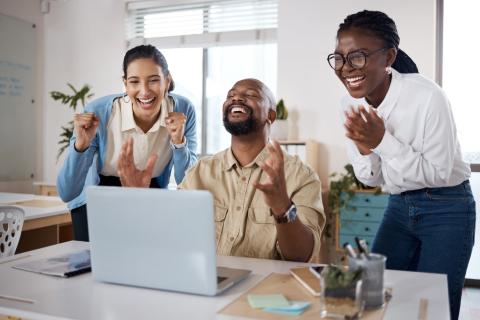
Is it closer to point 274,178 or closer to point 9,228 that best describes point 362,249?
point 274,178

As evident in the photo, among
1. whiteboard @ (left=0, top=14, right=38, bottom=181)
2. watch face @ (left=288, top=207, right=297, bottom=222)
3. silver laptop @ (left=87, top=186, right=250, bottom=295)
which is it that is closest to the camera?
silver laptop @ (left=87, top=186, right=250, bottom=295)

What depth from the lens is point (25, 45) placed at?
16.6 ft

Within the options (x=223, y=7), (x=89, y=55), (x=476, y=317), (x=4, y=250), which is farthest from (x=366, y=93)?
(x=89, y=55)

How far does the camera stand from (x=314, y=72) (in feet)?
13.9

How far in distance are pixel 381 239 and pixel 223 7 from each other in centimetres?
344

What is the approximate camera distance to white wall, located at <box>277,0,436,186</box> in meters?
4.16

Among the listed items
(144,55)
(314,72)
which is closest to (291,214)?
(144,55)

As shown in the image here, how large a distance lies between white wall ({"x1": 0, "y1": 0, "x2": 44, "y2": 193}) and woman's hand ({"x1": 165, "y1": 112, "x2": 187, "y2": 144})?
3.52 m

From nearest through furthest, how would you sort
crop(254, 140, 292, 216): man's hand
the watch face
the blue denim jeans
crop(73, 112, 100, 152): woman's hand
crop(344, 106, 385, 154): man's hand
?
crop(254, 140, 292, 216): man's hand, the watch face, crop(344, 106, 385, 154): man's hand, the blue denim jeans, crop(73, 112, 100, 152): woman's hand

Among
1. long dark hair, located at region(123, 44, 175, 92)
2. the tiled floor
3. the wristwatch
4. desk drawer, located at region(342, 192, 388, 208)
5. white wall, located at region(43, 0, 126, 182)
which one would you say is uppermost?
white wall, located at region(43, 0, 126, 182)

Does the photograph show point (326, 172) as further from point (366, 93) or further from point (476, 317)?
point (366, 93)

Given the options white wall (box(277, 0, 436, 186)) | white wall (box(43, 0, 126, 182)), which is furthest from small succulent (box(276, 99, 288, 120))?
white wall (box(43, 0, 126, 182))

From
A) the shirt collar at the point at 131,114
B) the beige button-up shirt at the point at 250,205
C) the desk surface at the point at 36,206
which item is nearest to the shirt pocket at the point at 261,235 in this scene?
the beige button-up shirt at the point at 250,205

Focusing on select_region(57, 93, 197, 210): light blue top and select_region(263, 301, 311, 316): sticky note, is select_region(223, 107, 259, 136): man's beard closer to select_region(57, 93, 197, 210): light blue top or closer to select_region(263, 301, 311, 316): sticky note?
select_region(57, 93, 197, 210): light blue top
